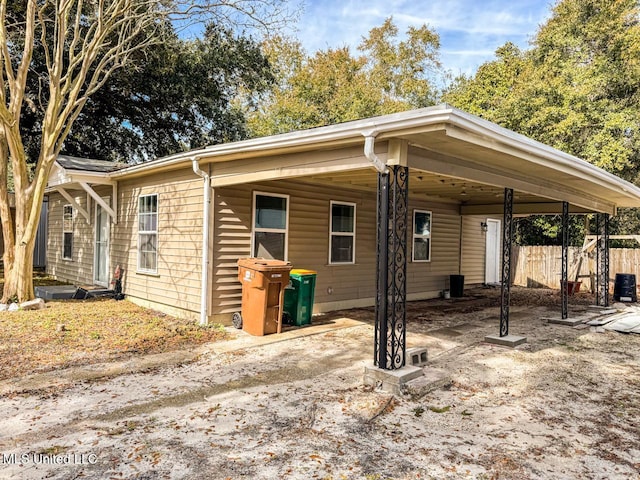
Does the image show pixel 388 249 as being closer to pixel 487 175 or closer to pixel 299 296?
pixel 487 175

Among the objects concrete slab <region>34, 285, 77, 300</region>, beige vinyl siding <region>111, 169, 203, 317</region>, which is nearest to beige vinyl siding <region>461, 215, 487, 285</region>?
beige vinyl siding <region>111, 169, 203, 317</region>

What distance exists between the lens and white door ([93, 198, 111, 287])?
9.62 m

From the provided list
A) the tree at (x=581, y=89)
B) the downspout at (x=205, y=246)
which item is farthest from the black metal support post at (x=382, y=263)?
the tree at (x=581, y=89)

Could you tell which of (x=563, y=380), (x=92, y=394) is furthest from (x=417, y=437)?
(x=92, y=394)

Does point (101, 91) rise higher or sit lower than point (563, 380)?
higher

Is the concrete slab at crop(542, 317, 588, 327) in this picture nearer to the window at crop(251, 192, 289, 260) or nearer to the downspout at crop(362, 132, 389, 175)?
the window at crop(251, 192, 289, 260)

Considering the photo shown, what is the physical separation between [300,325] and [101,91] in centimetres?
1196

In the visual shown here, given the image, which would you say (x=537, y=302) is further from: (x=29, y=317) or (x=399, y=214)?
(x=29, y=317)

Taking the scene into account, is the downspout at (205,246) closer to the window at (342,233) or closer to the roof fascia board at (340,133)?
the roof fascia board at (340,133)

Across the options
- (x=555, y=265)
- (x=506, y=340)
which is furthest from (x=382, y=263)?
(x=555, y=265)

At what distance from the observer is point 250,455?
9.54 ft

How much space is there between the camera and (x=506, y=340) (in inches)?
242

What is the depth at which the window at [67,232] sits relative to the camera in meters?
11.4

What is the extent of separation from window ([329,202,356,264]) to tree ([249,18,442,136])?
529 inches
